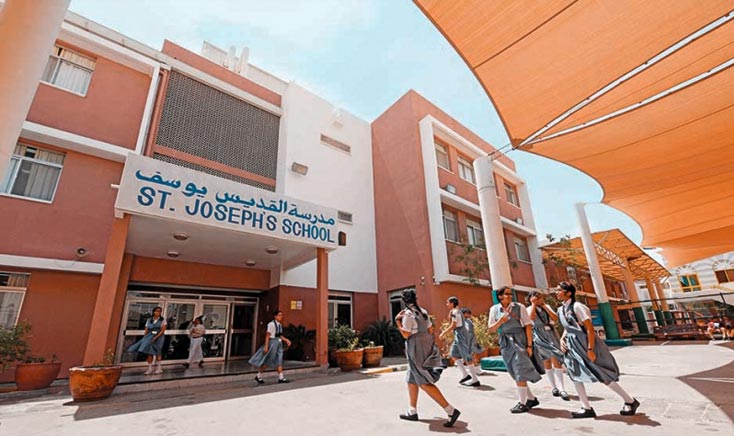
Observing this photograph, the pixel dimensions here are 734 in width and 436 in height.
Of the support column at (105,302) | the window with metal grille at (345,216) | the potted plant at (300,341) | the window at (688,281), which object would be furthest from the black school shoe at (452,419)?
the window at (688,281)

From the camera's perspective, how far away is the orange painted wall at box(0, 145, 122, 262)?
25.6 ft

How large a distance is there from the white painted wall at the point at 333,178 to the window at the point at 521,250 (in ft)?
27.1

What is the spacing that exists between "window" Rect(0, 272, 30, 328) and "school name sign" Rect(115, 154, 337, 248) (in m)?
4.15

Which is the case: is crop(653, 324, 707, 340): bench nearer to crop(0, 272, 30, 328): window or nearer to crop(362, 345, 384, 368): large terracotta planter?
crop(362, 345, 384, 368): large terracotta planter

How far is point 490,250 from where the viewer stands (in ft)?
25.7

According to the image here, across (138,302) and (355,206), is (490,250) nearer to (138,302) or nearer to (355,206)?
(355,206)

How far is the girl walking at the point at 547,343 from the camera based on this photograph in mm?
4844

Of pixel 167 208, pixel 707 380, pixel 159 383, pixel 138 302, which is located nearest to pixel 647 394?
pixel 707 380

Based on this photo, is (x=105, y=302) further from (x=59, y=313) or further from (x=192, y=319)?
(x=192, y=319)

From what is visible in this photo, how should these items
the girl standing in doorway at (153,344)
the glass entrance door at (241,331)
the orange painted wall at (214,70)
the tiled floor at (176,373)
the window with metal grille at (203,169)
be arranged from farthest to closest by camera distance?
the orange painted wall at (214,70), the glass entrance door at (241,331), the window with metal grille at (203,169), the girl standing in doorway at (153,344), the tiled floor at (176,373)

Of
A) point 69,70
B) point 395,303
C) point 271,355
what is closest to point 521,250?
point 395,303

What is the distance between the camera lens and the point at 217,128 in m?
11.6

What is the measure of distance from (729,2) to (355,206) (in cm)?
1138

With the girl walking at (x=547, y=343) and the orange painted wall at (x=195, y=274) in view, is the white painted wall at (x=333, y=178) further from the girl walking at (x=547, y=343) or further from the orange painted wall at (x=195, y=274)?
the girl walking at (x=547, y=343)
